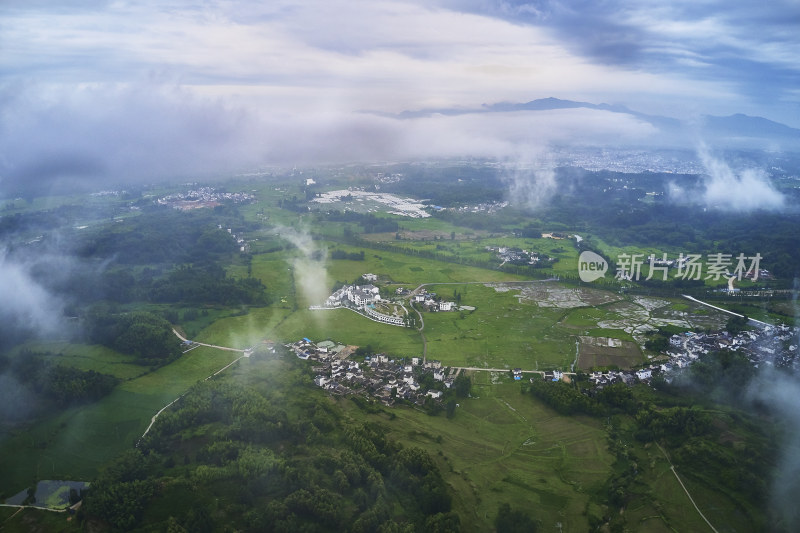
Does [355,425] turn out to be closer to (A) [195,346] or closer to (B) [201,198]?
(A) [195,346]

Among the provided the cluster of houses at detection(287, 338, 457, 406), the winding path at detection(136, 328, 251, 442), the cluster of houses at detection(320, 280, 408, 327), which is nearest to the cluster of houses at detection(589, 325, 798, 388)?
the cluster of houses at detection(287, 338, 457, 406)

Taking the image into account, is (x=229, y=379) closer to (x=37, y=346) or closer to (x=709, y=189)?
(x=37, y=346)

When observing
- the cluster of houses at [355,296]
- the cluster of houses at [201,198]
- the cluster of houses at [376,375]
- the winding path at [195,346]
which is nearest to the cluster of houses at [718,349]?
the cluster of houses at [376,375]

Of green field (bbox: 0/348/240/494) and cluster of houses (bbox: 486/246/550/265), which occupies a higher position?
cluster of houses (bbox: 486/246/550/265)

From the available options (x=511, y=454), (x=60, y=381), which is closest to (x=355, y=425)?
(x=511, y=454)

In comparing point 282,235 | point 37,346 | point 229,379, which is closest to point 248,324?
point 229,379

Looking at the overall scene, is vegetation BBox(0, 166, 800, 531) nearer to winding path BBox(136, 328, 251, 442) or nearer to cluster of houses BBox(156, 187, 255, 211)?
winding path BBox(136, 328, 251, 442)
